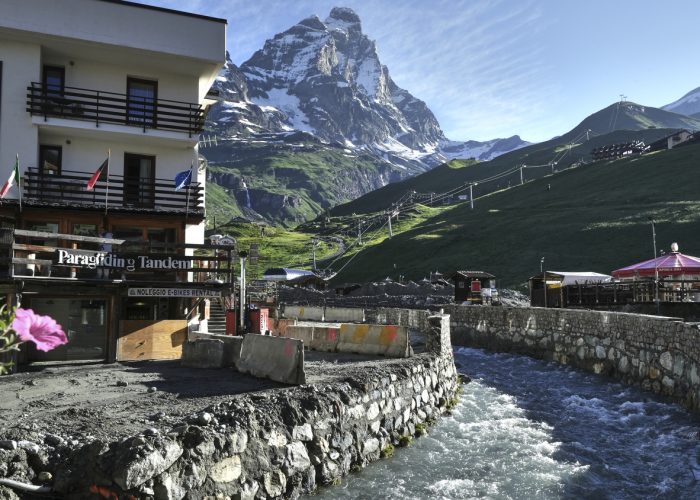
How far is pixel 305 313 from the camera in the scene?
166ft

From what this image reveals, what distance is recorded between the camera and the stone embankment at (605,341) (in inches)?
714

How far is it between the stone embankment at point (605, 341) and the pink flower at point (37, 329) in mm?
17827

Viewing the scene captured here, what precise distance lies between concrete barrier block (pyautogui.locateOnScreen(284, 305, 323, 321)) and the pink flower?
44.7m

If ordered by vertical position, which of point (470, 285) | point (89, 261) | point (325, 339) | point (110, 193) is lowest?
point (325, 339)

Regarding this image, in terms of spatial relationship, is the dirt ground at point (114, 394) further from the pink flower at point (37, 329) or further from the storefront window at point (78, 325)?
the pink flower at point (37, 329)

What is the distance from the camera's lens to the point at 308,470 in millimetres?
11148

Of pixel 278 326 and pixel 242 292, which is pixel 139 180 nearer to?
pixel 242 292

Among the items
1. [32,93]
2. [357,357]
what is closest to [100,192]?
[32,93]

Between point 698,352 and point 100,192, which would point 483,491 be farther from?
point 100,192

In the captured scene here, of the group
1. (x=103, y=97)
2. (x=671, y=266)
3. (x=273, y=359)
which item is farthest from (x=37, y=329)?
(x=671, y=266)

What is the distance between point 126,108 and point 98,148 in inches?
98.2

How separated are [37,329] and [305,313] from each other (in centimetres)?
4623

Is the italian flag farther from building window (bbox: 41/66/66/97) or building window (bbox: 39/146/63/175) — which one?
building window (bbox: 41/66/66/97)

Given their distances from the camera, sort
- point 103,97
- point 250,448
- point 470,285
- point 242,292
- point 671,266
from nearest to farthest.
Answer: point 250,448, point 242,292, point 103,97, point 671,266, point 470,285
